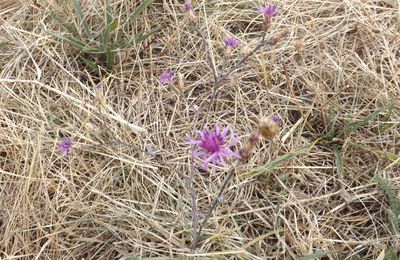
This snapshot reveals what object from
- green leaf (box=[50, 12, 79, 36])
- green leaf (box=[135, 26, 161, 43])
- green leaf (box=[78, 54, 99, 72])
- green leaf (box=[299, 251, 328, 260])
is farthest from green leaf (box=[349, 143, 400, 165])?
green leaf (box=[50, 12, 79, 36])

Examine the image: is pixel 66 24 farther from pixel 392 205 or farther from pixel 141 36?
pixel 392 205

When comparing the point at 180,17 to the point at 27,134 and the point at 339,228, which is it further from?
the point at 339,228

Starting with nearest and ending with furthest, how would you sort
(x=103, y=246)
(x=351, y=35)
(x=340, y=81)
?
(x=103, y=246) < (x=340, y=81) < (x=351, y=35)

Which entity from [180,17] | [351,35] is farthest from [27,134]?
[351,35]

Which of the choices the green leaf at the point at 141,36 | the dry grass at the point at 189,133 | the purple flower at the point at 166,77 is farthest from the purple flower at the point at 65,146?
the green leaf at the point at 141,36

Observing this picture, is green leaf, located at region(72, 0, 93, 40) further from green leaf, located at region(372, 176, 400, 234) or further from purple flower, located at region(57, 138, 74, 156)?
green leaf, located at region(372, 176, 400, 234)

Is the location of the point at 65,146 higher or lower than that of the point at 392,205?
Answer: higher

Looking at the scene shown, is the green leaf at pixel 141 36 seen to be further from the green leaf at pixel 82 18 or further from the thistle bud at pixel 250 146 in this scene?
the thistle bud at pixel 250 146

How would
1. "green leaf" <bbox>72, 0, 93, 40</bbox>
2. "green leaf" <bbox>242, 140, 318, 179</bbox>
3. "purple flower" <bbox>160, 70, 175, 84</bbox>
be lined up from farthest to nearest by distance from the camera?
1. "green leaf" <bbox>72, 0, 93, 40</bbox>
2. "purple flower" <bbox>160, 70, 175, 84</bbox>
3. "green leaf" <bbox>242, 140, 318, 179</bbox>

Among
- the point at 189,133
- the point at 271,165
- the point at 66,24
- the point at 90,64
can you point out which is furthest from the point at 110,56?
the point at 271,165
